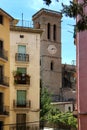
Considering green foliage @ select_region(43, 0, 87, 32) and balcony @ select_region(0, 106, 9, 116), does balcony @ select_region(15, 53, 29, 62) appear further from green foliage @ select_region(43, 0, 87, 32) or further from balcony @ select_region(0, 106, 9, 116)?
green foliage @ select_region(43, 0, 87, 32)

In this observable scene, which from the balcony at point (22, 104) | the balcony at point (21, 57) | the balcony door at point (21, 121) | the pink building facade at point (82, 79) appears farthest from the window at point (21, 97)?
the pink building facade at point (82, 79)

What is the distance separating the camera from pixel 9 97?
142 ft

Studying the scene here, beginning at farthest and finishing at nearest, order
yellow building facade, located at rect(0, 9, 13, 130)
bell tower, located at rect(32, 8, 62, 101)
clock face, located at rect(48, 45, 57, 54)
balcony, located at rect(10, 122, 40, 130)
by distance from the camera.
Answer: clock face, located at rect(48, 45, 57, 54) < bell tower, located at rect(32, 8, 62, 101) < balcony, located at rect(10, 122, 40, 130) < yellow building facade, located at rect(0, 9, 13, 130)

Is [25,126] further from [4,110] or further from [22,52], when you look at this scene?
[22,52]

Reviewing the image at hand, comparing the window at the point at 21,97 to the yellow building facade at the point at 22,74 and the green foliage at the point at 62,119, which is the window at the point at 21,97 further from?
the green foliage at the point at 62,119

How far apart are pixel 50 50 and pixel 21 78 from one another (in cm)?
5521

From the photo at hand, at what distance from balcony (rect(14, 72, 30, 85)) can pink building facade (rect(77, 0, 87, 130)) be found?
74.6 feet

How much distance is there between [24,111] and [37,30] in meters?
8.45

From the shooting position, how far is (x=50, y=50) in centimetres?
10188

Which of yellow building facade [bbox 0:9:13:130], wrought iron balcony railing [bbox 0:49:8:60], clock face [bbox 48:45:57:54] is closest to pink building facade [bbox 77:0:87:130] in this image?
yellow building facade [bbox 0:9:13:130]

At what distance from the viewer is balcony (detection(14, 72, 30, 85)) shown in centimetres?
4691

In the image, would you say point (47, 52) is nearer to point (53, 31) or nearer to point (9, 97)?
point (53, 31)

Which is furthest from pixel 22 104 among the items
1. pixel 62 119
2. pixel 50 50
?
pixel 50 50

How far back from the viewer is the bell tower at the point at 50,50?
96.8 m
